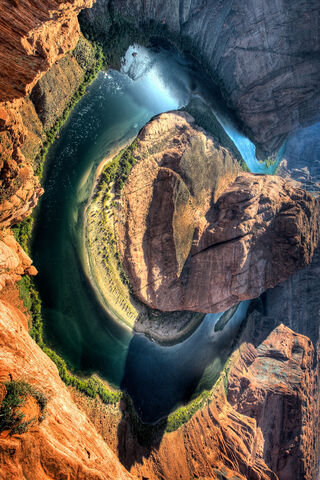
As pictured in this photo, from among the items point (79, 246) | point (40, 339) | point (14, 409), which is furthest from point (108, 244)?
point (14, 409)

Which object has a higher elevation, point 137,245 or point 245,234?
point 137,245

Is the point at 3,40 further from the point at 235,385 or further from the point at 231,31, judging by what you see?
the point at 235,385

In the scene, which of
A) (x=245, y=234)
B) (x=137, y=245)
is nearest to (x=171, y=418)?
(x=137, y=245)

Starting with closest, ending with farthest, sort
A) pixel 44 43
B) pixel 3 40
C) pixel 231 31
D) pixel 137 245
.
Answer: pixel 3 40
pixel 44 43
pixel 137 245
pixel 231 31

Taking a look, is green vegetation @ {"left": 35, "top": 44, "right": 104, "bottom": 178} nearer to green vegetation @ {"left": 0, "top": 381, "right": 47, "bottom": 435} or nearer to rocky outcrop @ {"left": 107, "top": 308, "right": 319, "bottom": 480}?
green vegetation @ {"left": 0, "top": 381, "right": 47, "bottom": 435}

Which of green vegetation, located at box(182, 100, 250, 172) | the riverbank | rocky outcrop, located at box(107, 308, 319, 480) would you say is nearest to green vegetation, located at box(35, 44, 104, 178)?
the riverbank

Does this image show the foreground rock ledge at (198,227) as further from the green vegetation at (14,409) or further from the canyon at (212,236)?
the green vegetation at (14,409)

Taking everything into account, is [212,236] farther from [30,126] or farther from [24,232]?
[30,126]
